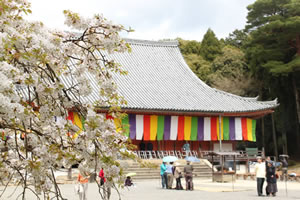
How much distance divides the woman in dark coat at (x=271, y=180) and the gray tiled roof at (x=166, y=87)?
12.2m

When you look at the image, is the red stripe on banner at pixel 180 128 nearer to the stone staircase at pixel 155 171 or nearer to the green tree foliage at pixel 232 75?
the stone staircase at pixel 155 171

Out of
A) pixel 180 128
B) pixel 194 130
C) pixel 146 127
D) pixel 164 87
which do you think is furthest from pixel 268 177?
pixel 164 87

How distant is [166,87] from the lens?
29234 millimetres

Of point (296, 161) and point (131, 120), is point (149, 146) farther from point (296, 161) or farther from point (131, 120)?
point (296, 161)

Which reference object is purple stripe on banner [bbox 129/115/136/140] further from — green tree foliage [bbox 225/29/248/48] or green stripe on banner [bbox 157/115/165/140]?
green tree foliage [bbox 225/29/248/48]

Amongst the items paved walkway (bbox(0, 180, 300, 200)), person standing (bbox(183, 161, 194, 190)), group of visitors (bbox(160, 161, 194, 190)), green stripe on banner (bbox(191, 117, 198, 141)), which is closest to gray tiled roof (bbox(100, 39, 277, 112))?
green stripe on banner (bbox(191, 117, 198, 141))

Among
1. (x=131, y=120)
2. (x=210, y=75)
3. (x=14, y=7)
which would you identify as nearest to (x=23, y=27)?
(x=14, y=7)

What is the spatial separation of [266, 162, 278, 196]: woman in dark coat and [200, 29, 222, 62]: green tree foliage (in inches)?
1491

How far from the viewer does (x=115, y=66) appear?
4.73m

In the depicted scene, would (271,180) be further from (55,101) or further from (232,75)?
(232,75)

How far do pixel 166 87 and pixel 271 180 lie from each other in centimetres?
1640

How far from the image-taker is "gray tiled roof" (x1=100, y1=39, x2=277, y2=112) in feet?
88.0

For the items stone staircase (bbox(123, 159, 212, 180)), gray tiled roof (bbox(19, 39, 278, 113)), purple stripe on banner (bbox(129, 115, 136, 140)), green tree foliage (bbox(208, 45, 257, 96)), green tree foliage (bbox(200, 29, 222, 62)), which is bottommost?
stone staircase (bbox(123, 159, 212, 180))

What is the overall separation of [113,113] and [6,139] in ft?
4.28
